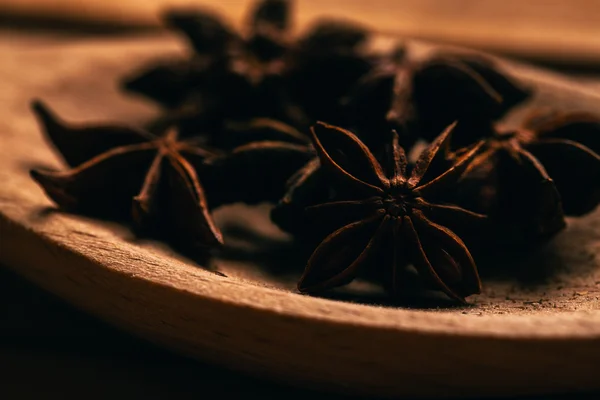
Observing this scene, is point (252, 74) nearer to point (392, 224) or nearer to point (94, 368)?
point (392, 224)

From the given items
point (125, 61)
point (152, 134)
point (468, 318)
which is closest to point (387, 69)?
point (152, 134)

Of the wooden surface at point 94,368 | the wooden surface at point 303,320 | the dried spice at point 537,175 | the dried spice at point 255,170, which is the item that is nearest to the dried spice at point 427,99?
the dried spice at point 537,175

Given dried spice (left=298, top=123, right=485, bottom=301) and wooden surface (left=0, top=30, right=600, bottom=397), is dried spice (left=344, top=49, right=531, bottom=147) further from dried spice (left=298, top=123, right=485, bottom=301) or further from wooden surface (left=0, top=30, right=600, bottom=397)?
wooden surface (left=0, top=30, right=600, bottom=397)

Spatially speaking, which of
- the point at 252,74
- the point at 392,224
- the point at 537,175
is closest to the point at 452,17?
the point at 252,74

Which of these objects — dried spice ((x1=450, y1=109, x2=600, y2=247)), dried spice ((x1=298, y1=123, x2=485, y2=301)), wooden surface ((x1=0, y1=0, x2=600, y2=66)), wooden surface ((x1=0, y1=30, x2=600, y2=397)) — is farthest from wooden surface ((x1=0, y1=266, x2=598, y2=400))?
wooden surface ((x1=0, y1=0, x2=600, y2=66))

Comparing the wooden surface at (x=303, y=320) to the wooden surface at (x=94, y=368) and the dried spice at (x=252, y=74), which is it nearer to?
the wooden surface at (x=94, y=368)

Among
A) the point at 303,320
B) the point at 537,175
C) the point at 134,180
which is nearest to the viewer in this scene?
the point at 303,320
